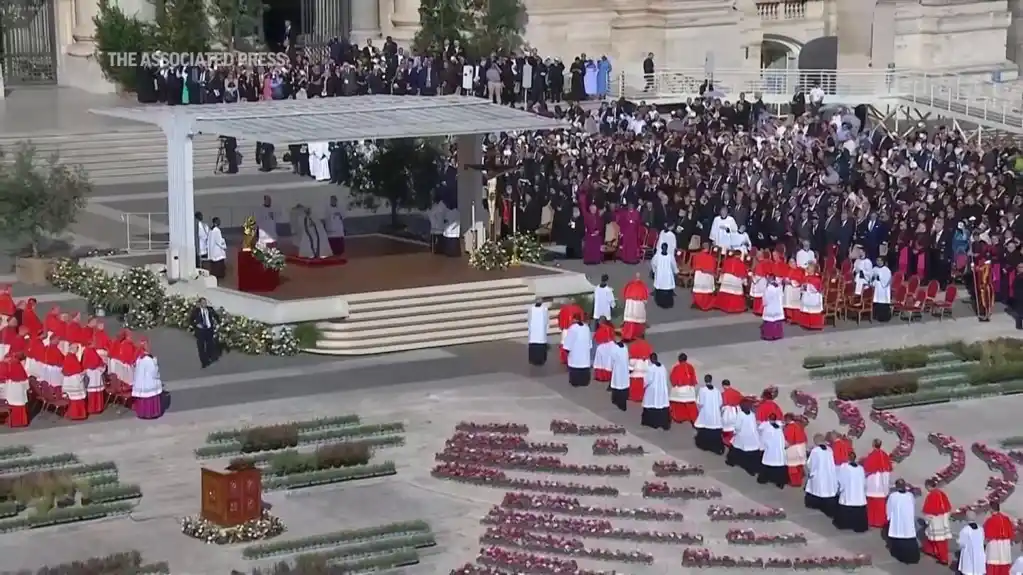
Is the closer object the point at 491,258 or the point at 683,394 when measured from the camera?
the point at 683,394

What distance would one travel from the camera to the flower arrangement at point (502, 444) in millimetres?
23266

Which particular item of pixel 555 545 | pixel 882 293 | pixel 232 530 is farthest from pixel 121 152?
pixel 555 545

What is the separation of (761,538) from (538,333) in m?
6.92

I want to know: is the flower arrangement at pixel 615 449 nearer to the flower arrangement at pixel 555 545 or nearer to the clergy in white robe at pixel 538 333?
the flower arrangement at pixel 555 545

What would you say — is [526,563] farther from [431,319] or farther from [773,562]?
[431,319]

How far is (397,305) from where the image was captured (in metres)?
28.0

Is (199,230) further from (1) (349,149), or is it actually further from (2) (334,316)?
(1) (349,149)

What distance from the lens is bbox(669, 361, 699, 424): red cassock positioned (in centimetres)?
2403

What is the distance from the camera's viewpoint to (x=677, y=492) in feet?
71.9

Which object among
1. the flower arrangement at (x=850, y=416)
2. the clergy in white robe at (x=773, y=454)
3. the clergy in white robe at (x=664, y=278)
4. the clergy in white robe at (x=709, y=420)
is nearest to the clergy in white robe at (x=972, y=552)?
the clergy in white robe at (x=773, y=454)

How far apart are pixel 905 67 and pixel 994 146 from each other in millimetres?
11590

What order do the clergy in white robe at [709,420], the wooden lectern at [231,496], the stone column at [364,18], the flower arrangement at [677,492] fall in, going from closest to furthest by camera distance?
the wooden lectern at [231,496] → the flower arrangement at [677,492] → the clergy in white robe at [709,420] → the stone column at [364,18]

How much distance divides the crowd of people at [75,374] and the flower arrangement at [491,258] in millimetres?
6708

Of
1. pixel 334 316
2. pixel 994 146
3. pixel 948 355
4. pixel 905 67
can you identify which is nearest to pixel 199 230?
pixel 334 316
